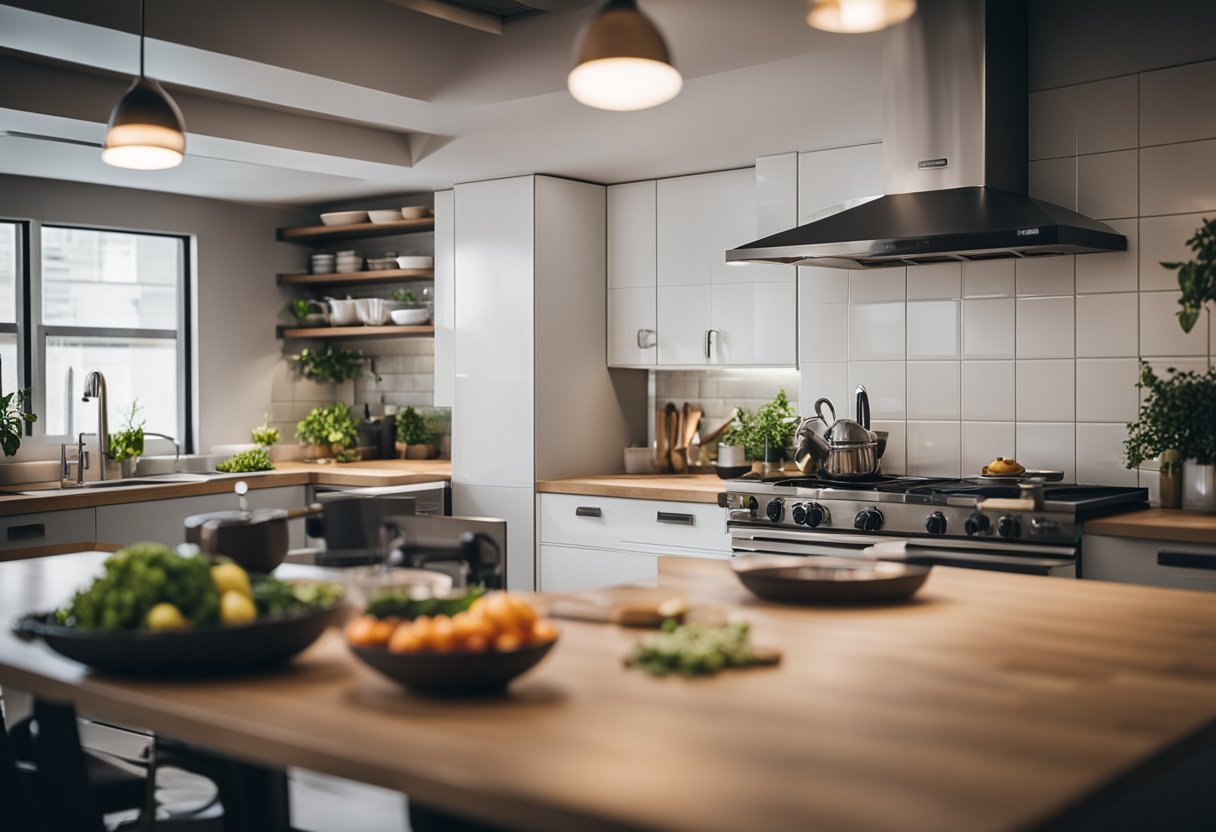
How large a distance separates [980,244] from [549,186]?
2292 millimetres

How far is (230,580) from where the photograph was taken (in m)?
1.82

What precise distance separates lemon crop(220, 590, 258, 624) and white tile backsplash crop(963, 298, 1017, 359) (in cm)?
329

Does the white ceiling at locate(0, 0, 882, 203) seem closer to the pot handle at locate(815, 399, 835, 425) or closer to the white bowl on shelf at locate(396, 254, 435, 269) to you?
the white bowl on shelf at locate(396, 254, 435, 269)

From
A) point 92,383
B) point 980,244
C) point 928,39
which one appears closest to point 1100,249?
point 980,244

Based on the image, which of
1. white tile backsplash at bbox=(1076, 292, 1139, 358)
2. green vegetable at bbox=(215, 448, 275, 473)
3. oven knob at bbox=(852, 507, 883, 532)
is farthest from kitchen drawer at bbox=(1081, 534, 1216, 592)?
green vegetable at bbox=(215, 448, 275, 473)

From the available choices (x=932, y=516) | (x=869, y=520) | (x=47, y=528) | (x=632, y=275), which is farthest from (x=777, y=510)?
(x=47, y=528)

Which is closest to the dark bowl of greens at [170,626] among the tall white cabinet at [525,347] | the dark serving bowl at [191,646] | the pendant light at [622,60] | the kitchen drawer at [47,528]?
the dark serving bowl at [191,646]

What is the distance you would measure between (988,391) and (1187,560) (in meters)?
1.10

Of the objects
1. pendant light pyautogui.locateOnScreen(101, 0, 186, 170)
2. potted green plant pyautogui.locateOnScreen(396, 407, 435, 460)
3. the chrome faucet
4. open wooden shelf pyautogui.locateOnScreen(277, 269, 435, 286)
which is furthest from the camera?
potted green plant pyautogui.locateOnScreen(396, 407, 435, 460)

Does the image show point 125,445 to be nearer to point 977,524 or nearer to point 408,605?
point 977,524

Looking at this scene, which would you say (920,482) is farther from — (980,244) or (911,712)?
(911,712)

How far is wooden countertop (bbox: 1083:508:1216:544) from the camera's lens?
3.41 meters

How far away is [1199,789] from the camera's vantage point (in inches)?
76.8

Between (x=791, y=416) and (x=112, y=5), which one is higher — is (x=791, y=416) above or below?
below
